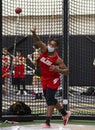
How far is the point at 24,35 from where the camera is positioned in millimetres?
11562

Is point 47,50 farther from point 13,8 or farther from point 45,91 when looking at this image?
point 13,8

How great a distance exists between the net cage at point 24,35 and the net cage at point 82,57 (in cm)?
47

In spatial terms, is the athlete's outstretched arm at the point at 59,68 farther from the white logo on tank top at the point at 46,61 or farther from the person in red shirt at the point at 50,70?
the white logo on tank top at the point at 46,61

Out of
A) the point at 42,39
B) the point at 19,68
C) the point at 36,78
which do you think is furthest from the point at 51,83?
the point at 36,78

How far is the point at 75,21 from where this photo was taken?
1186 cm

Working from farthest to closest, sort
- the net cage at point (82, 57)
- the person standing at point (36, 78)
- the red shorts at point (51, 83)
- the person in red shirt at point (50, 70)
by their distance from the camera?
the person standing at point (36, 78), the net cage at point (82, 57), the red shorts at point (51, 83), the person in red shirt at point (50, 70)

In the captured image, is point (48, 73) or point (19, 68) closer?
point (48, 73)

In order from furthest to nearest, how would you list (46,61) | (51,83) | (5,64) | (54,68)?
(5,64), (51,83), (46,61), (54,68)

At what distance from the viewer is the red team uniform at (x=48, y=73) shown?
8719 millimetres

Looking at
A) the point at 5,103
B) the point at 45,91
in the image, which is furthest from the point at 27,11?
the point at 45,91

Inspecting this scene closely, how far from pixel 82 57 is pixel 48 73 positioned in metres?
3.60

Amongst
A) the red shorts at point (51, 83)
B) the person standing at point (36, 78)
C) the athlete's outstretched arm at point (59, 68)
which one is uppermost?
the athlete's outstretched arm at point (59, 68)

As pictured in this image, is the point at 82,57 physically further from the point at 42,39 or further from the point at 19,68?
the point at 19,68

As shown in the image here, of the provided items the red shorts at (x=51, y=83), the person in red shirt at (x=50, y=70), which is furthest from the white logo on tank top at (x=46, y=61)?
the red shorts at (x=51, y=83)
